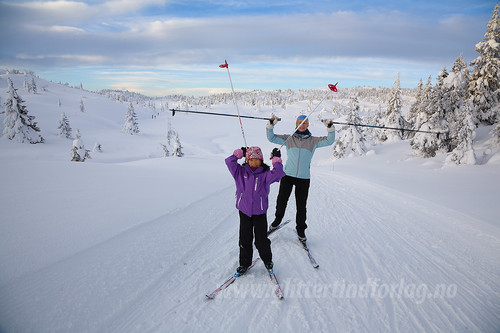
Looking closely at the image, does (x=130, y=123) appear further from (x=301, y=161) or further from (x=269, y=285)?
(x=269, y=285)

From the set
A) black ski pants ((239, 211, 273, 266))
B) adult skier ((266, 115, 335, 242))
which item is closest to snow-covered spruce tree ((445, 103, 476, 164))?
adult skier ((266, 115, 335, 242))

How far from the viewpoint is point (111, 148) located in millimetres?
49531

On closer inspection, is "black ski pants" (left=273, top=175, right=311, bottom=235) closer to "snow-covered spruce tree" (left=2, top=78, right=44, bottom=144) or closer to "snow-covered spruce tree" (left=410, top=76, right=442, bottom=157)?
"snow-covered spruce tree" (left=410, top=76, right=442, bottom=157)

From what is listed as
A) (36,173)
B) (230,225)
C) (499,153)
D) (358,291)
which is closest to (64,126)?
(36,173)

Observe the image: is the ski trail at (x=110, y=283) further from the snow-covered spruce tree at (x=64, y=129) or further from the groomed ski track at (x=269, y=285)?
the snow-covered spruce tree at (x=64, y=129)

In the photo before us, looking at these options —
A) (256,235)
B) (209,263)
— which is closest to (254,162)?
(256,235)

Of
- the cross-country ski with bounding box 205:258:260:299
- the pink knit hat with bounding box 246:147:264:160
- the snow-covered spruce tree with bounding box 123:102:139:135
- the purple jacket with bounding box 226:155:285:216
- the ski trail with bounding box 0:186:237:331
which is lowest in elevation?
the cross-country ski with bounding box 205:258:260:299

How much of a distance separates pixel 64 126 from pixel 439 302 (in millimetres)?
65929

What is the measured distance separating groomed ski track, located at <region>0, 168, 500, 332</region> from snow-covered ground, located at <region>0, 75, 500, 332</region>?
0.06 feet

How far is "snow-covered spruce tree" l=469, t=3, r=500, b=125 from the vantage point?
1722 cm

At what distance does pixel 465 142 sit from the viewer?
1461cm

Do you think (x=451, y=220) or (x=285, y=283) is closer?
(x=285, y=283)

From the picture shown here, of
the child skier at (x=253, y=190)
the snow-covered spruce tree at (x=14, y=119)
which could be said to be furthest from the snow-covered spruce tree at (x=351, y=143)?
the snow-covered spruce tree at (x=14, y=119)

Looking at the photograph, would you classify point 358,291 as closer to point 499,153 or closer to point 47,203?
point 47,203
